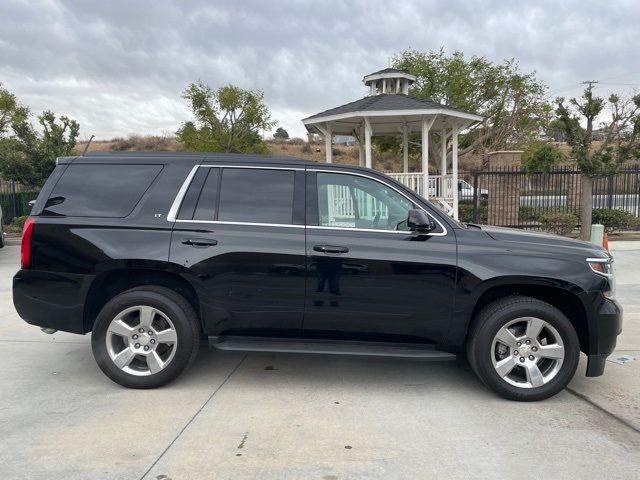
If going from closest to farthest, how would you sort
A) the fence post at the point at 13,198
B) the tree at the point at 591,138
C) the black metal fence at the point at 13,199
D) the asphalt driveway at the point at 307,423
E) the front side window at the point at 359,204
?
the asphalt driveway at the point at 307,423, the front side window at the point at 359,204, the tree at the point at 591,138, the black metal fence at the point at 13,199, the fence post at the point at 13,198

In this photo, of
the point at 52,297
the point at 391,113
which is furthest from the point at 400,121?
the point at 52,297

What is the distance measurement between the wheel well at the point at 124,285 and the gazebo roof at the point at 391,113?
9.84m

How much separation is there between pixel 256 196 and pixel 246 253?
0.52m

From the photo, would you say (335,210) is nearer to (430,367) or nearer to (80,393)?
(430,367)

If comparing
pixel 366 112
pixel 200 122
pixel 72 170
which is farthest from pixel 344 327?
pixel 200 122

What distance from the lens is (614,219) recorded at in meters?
15.2

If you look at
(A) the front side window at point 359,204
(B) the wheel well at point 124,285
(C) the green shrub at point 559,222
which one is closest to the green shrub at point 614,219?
(C) the green shrub at point 559,222

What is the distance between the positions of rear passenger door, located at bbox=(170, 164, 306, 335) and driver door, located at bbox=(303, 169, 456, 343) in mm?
143

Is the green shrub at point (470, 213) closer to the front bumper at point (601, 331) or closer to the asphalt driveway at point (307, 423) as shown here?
the asphalt driveway at point (307, 423)

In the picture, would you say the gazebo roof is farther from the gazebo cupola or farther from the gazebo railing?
the gazebo railing

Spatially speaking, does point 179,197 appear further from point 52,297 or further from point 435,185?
point 435,185

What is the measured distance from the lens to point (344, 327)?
164 inches

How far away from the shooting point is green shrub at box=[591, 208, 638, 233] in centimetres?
1521

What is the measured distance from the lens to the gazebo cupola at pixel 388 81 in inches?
624
